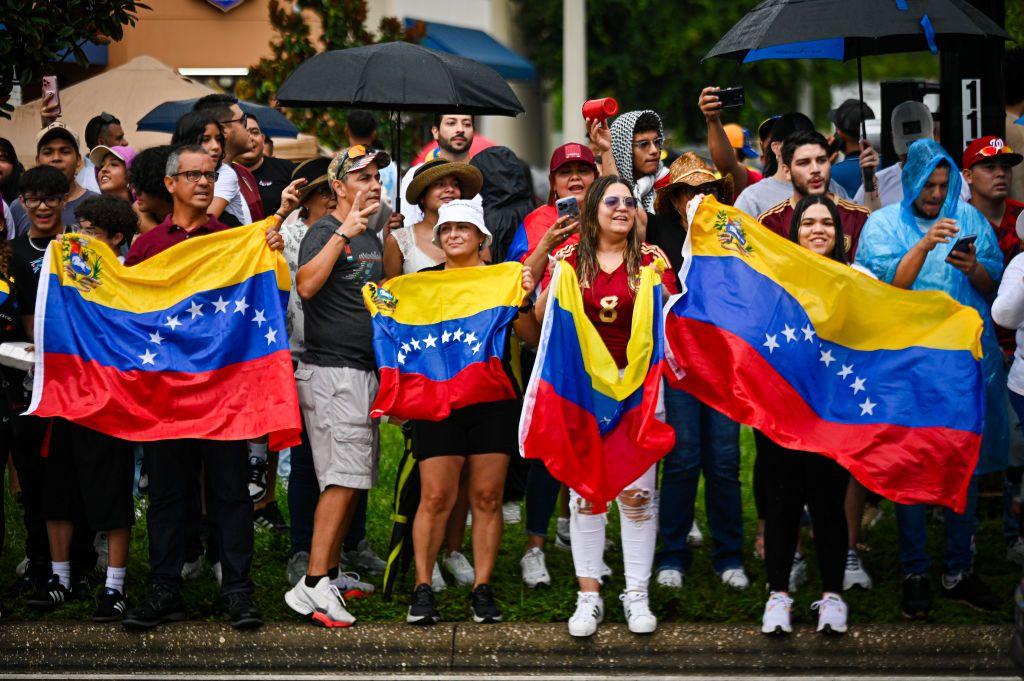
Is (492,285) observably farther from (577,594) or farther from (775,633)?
(775,633)

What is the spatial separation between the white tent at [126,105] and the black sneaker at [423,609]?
7.35 meters

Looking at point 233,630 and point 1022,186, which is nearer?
point 233,630

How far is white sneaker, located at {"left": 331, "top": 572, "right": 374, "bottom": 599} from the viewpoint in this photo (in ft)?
26.2

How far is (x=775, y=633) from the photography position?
7359 mm

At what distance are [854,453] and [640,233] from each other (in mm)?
1660

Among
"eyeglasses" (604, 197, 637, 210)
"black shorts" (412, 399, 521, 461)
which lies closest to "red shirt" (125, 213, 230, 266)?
"black shorts" (412, 399, 521, 461)

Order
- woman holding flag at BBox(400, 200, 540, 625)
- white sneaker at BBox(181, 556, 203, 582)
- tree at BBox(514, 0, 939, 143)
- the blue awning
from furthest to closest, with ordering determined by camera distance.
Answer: tree at BBox(514, 0, 939, 143) < the blue awning < white sneaker at BBox(181, 556, 203, 582) < woman holding flag at BBox(400, 200, 540, 625)

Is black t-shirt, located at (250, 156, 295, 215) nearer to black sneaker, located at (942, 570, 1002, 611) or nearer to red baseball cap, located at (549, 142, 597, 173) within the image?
red baseball cap, located at (549, 142, 597, 173)

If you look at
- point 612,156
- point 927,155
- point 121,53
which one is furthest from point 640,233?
point 121,53

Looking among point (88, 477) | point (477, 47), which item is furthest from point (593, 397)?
point (477, 47)

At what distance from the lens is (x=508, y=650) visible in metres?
7.40

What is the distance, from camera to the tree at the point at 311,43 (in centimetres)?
1549

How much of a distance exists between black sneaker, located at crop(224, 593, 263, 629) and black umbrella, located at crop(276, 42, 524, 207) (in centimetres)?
263

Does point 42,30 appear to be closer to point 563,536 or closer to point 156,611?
point 156,611
